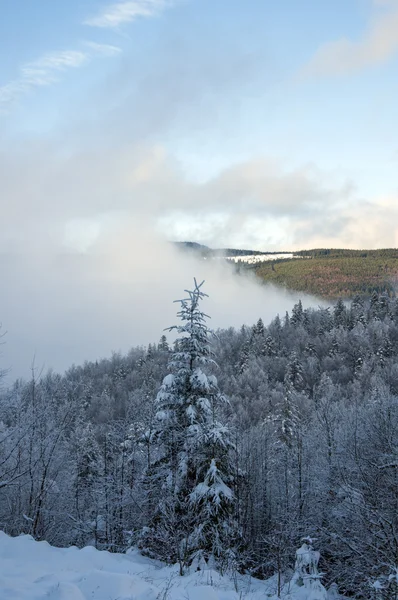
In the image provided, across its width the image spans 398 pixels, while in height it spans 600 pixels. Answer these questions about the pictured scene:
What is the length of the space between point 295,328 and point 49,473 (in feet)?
374

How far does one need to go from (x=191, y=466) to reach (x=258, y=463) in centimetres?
2030

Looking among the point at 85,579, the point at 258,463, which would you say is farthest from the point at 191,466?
the point at 258,463

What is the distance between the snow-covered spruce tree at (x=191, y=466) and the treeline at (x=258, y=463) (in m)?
0.15

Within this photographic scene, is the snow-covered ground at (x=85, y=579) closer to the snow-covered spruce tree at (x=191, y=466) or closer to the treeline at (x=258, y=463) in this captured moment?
the snow-covered spruce tree at (x=191, y=466)

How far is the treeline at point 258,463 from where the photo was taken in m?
13.5

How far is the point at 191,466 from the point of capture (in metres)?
12.9

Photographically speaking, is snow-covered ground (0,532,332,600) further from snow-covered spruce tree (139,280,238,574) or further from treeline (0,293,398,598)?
treeline (0,293,398,598)

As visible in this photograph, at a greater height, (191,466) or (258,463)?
(191,466)

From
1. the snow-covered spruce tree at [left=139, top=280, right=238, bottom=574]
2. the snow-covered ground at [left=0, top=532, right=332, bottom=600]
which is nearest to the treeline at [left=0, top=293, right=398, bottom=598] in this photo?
the snow-covered spruce tree at [left=139, top=280, right=238, bottom=574]

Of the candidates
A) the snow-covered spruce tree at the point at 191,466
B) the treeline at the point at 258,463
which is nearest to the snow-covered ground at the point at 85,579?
the snow-covered spruce tree at the point at 191,466

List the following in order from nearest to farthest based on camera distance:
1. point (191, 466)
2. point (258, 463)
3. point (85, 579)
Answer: point (85, 579)
point (191, 466)
point (258, 463)

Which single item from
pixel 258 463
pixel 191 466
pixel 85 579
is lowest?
pixel 258 463

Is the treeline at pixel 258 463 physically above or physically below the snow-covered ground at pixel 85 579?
below

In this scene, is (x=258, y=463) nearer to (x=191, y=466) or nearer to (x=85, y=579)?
(x=191, y=466)
